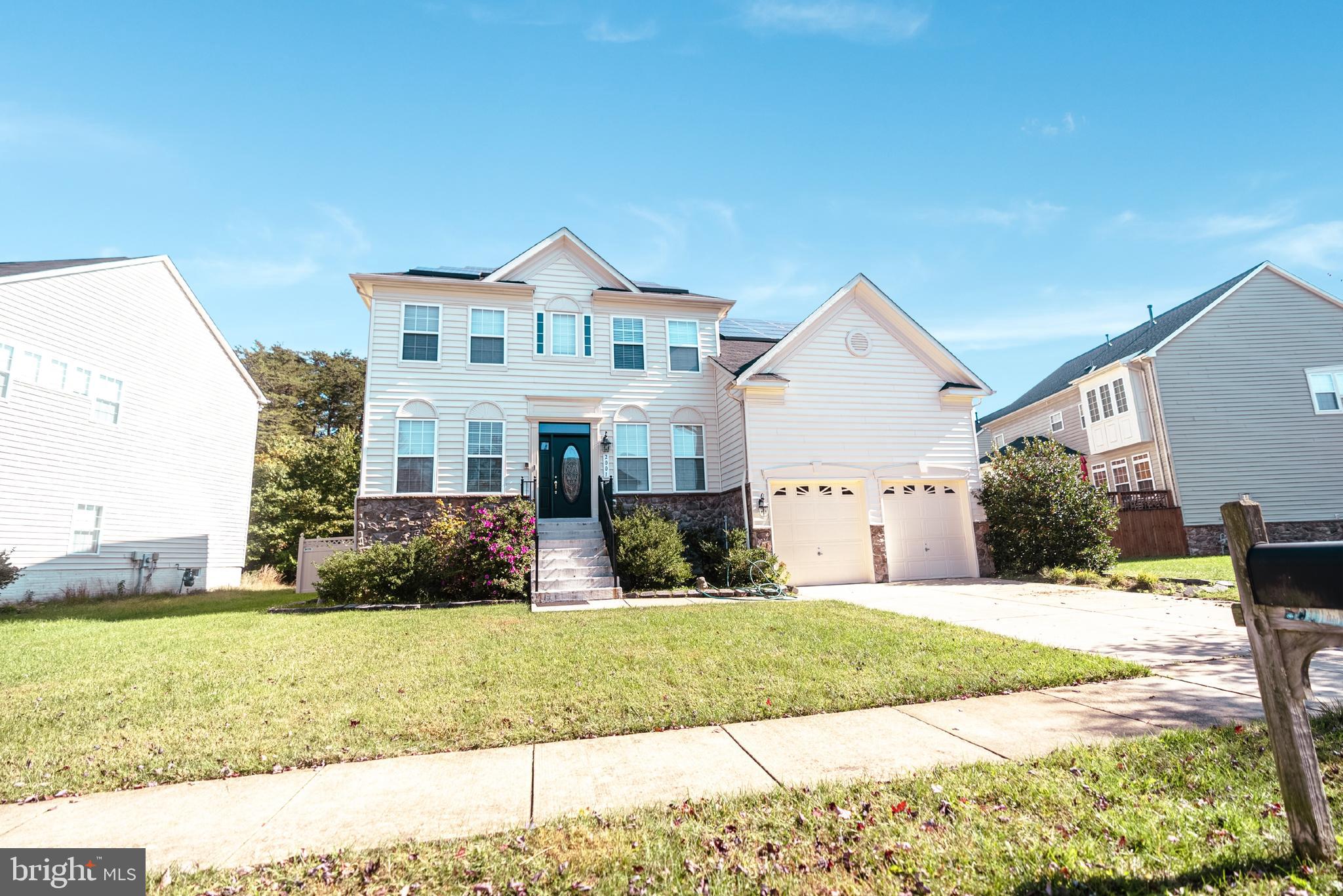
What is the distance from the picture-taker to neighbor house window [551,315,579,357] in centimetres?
1553

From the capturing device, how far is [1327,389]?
19.0 meters

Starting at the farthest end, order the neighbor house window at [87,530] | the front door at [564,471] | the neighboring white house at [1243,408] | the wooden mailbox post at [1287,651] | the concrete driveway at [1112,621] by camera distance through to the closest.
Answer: the neighboring white house at [1243,408] → the neighbor house window at [87,530] → the front door at [564,471] → the concrete driveway at [1112,621] → the wooden mailbox post at [1287,651]

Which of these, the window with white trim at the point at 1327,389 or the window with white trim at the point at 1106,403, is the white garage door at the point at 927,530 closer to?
the window with white trim at the point at 1106,403

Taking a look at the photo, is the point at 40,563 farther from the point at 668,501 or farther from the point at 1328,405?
the point at 1328,405

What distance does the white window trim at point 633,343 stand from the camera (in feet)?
51.5

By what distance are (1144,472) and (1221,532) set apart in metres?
3.18

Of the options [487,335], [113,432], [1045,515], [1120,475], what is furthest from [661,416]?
[1120,475]

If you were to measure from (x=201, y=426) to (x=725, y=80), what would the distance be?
20.3 metres

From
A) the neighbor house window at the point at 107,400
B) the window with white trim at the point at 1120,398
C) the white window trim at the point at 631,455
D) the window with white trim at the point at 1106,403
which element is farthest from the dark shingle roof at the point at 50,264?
the window with white trim at the point at 1106,403

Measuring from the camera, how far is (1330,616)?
1970mm

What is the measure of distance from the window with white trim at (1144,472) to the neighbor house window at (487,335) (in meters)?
21.8

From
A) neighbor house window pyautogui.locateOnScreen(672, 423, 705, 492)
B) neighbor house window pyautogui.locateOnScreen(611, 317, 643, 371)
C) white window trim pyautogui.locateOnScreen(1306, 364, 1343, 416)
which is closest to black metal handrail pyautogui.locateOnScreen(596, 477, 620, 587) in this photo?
neighbor house window pyautogui.locateOnScreen(672, 423, 705, 492)

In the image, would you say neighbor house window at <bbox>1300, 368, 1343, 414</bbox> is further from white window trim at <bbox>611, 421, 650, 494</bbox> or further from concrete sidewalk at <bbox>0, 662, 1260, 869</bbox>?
concrete sidewalk at <bbox>0, 662, 1260, 869</bbox>

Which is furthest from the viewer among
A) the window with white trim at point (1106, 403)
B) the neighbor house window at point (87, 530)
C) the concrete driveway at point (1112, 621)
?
the window with white trim at point (1106, 403)
